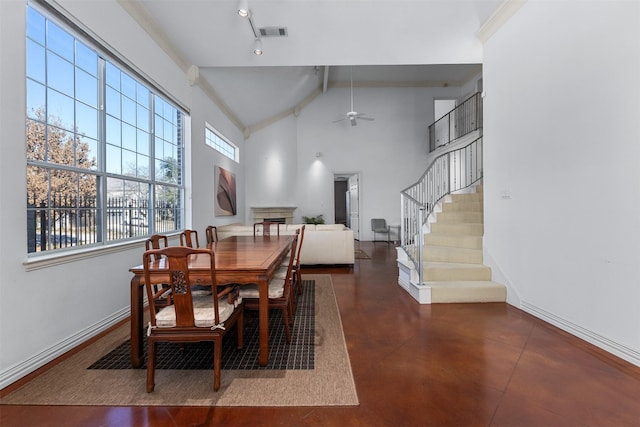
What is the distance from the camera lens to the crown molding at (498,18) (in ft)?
9.68

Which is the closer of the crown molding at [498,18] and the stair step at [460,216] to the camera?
the crown molding at [498,18]

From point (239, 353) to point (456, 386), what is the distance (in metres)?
1.52

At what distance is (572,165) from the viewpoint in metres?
2.37

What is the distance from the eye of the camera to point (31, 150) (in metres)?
1.96

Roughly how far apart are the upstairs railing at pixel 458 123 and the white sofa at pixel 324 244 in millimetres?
4190

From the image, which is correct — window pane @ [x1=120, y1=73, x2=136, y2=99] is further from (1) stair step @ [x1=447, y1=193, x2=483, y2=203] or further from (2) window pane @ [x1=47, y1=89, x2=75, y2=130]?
(1) stair step @ [x1=447, y1=193, x2=483, y2=203]

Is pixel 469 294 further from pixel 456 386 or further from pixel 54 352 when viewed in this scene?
pixel 54 352

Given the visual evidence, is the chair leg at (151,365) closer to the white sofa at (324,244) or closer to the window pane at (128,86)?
the window pane at (128,86)

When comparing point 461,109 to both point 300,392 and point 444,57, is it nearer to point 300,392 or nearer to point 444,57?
point 444,57

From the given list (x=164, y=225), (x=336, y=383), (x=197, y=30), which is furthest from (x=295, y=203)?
(x=336, y=383)

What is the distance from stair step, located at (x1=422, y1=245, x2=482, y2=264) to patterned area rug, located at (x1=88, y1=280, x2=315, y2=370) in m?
2.11

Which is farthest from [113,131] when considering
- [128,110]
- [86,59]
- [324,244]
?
[324,244]

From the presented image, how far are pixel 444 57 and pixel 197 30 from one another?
3513 mm

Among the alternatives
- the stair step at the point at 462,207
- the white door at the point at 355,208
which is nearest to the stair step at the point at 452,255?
the stair step at the point at 462,207
